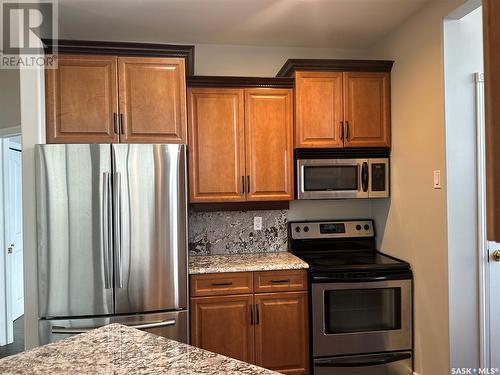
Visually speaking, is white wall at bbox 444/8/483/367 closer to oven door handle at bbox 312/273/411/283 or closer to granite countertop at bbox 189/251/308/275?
oven door handle at bbox 312/273/411/283

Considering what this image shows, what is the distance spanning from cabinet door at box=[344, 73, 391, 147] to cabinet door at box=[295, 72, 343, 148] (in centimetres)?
8

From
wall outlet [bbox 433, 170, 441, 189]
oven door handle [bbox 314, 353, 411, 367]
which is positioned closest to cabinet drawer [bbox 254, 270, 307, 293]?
oven door handle [bbox 314, 353, 411, 367]

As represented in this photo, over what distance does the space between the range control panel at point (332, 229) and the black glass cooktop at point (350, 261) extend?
0.52 feet

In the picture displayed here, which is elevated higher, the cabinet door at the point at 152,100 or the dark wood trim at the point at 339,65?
the dark wood trim at the point at 339,65

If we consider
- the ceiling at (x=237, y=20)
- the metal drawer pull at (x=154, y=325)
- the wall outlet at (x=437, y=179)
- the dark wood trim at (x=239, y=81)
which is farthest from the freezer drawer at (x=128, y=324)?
the ceiling at (x=237, y=20)

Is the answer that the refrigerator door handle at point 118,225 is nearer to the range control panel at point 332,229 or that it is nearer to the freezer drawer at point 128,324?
the freezer drawer at point 128,324

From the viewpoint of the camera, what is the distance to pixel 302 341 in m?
2.59

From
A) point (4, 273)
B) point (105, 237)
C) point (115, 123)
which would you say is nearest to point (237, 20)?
point (115, 123)

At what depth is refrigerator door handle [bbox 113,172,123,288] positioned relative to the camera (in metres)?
2.25

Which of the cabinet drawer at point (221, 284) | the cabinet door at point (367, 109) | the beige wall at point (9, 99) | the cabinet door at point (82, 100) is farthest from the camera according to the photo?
the beige wall at point (9, 99)

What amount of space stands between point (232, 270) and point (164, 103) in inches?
51.5

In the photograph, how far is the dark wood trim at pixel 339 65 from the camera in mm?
2828

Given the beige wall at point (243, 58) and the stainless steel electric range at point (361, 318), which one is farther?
the beige wall at point (243, 58)

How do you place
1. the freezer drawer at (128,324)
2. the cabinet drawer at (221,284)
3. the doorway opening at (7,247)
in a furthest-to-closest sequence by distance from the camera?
the doorway opening at (7,247), the cabinet drawer at (221,284), the freezer drawer at (128,324)
